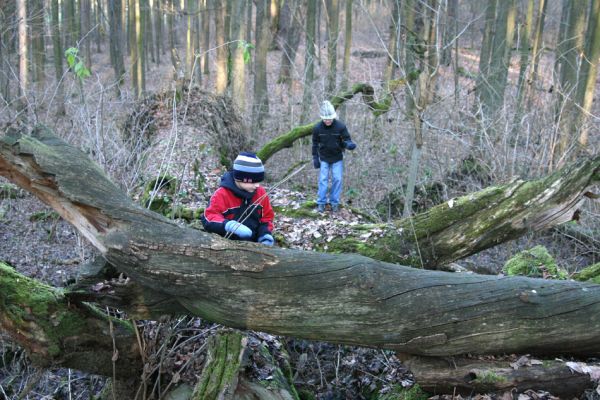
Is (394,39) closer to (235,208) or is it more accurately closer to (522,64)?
(522,64)

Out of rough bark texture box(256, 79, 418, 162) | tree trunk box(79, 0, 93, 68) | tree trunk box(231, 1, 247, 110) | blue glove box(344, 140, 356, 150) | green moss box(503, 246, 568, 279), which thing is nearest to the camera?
green moss box(503, 246, 568, 279)

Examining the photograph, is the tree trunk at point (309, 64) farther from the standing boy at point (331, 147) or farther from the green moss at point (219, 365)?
the green moss at point (219, 365)

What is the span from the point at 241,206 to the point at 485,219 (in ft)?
8.52

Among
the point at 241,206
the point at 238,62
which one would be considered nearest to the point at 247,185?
the point at 241,206

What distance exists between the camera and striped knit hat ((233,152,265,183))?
4812mm

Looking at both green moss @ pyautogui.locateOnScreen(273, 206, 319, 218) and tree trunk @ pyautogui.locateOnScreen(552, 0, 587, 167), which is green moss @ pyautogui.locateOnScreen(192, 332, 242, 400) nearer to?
green moss @ pyautogui.locateOnScreen(273, 206, 319, 218)

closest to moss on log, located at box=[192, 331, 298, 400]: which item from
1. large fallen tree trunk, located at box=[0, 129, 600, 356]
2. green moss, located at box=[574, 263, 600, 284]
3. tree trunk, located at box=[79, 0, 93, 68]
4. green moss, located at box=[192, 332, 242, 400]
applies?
green moss, located at box=[192, 332, 242, 400]

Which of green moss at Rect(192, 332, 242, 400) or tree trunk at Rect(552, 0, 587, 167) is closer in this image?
green moss at Rect(192, 332, 242, 400)

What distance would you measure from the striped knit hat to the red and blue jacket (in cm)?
15

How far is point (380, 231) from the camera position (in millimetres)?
6418

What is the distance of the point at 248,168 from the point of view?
4.82 meters

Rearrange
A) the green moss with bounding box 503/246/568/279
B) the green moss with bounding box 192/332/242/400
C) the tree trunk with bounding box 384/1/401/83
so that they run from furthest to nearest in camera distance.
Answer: the tree trunk with bounding box 384/1/401/83 → the green moss with bounding box 503/246/568/279 → the green moss with bounding box 192/332/242/400

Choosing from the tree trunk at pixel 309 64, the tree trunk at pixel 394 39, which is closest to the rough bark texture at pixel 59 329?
the tree trunk at pixel 394 39

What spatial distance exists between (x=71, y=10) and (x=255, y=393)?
20409 millimetres
